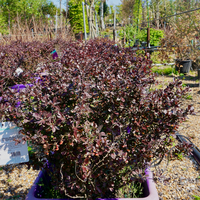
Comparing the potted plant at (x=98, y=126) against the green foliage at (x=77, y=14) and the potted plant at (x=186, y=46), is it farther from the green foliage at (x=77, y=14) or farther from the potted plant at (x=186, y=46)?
the green foliage at (x=77, y=14)

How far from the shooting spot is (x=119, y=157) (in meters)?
1.36

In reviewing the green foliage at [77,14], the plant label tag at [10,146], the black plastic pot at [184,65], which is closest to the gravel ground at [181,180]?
the plant label tag at [10,146]

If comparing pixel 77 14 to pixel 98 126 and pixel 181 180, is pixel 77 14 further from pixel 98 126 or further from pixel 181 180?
pixel 98 126

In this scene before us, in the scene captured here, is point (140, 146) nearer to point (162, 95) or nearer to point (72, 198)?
point (162, 95)

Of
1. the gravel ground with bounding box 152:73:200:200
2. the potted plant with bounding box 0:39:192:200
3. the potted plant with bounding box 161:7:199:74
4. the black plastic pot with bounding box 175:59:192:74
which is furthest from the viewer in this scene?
the black plastic pot with bounding box 175:59:192:74

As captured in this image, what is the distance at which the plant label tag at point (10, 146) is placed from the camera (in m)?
1.35

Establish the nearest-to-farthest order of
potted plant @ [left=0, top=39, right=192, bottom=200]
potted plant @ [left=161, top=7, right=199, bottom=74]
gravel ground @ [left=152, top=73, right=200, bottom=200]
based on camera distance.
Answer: potted plant @ [left=0, top=39, right=192, bottom=200] → gravel ground @ [left=152, top=73, right=200, bottom=200] → potted plant @ [left=161, top=7, right=199, bottom=74]

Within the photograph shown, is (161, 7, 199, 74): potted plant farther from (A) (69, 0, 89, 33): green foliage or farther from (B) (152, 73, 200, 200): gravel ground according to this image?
(A) (69, 0, 89, 33): green foliage

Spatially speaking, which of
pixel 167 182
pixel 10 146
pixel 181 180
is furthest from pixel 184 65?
pixel 10 146

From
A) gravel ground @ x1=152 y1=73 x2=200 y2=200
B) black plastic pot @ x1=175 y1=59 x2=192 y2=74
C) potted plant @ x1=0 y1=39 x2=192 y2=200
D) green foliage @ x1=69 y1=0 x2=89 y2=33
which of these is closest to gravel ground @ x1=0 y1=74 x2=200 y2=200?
gravel ground @ x1=152 y1=73 x2=200 y2=200

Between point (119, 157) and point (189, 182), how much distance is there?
1344 mm

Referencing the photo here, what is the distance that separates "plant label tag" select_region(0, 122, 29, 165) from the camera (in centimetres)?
135

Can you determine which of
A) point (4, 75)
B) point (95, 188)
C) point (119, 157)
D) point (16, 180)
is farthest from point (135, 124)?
point (4, 75)

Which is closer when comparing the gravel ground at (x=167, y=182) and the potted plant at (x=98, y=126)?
the potted plant at (x=98, y=126)
